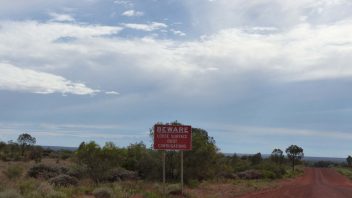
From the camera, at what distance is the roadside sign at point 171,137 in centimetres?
2344

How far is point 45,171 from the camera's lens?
1414 inches

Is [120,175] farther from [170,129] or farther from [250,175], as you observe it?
[250,175]

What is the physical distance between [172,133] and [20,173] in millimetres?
15439

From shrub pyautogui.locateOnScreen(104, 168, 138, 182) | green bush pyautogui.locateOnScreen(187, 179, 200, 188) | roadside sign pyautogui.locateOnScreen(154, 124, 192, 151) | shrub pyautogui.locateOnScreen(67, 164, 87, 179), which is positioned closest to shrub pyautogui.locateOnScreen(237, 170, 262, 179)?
shrub pyautogui.locateOnScreen(104, 168, 138, 182)

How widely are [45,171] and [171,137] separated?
15.6m

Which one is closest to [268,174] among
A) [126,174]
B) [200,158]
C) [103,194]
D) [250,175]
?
[250,175]

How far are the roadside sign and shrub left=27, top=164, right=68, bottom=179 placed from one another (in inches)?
520

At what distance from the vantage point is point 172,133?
2356 cm

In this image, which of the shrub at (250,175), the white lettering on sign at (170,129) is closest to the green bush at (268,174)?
the shrub at (250,175)

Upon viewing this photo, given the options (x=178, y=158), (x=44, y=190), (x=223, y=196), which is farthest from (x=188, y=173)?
(x=44, y=190)

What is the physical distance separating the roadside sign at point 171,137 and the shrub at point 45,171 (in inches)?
520

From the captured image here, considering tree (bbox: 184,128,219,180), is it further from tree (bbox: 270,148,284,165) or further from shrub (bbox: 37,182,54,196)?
tree (bbox: 270,148,284,165)

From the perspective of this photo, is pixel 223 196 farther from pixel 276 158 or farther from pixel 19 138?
pixel 276 158

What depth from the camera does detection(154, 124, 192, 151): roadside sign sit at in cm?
2344
